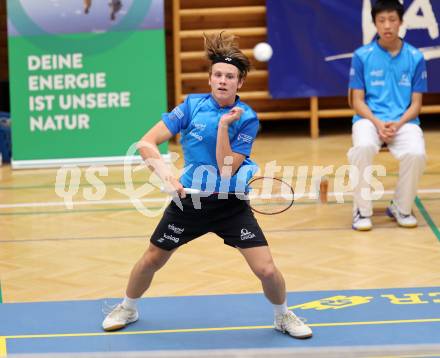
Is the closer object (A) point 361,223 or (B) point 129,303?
(B) point 129,303

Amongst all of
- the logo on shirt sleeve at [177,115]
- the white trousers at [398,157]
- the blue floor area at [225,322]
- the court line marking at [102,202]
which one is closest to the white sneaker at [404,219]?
the white trousers at [398,157]

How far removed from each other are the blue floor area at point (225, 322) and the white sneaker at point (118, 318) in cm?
4

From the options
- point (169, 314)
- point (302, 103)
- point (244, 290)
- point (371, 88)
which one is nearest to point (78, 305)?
point (169, 314)

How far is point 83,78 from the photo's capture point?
9.97 metres

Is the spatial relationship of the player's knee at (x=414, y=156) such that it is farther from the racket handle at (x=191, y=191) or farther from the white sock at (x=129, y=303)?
the racket handle at (x=191, y=191)

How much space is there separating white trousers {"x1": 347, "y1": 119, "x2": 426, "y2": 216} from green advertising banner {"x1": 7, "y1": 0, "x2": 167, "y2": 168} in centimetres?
311

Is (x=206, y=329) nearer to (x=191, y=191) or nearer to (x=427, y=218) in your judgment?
(x=191, y=191)

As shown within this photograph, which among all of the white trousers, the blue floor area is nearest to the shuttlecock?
the white trousers

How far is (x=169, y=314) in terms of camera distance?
217 inches

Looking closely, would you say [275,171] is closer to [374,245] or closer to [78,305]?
[374,245]

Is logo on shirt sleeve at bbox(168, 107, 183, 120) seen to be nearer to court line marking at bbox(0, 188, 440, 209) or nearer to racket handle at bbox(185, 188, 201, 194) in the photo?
racket handle at bbox(185, 188, 201, 194)

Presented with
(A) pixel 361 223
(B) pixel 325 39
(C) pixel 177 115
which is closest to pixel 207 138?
(C) pixel 177 115

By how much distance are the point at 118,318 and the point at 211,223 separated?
2.49ft

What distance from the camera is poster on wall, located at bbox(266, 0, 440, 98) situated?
1090 cm
